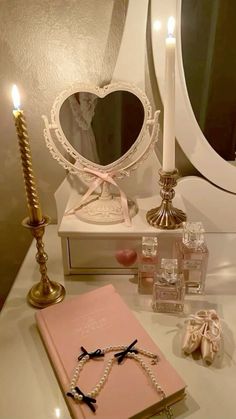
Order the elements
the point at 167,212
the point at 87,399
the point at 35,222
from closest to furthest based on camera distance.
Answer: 1. the point at 87,399
2. the point at 35,222
3. the point at 167,212

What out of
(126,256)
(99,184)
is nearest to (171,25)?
(99,184)

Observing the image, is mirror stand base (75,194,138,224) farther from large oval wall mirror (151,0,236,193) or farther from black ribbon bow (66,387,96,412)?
black ribbon bow (66,387,96,412)

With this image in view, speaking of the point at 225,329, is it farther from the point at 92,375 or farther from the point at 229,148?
the point at 229,148

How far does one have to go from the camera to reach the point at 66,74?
740 millimetres

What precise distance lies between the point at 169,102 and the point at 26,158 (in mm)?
272

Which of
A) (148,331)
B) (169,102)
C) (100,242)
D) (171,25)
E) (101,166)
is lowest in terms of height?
(148,331)

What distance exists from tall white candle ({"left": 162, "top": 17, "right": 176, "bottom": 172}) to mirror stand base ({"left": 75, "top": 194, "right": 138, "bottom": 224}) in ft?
0.40

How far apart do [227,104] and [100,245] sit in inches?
15.5

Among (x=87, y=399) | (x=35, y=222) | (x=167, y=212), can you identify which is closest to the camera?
(x=87, y=399)

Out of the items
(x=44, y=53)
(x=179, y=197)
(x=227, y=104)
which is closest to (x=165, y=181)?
(x=179, y=197)

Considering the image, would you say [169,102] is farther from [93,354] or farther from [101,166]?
[93,354]

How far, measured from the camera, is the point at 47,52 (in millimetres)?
722

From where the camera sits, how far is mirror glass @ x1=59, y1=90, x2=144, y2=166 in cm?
70

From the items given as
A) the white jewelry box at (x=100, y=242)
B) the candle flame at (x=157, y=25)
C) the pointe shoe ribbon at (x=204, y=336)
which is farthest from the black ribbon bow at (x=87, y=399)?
the candle flame at (x=157, y=25)
